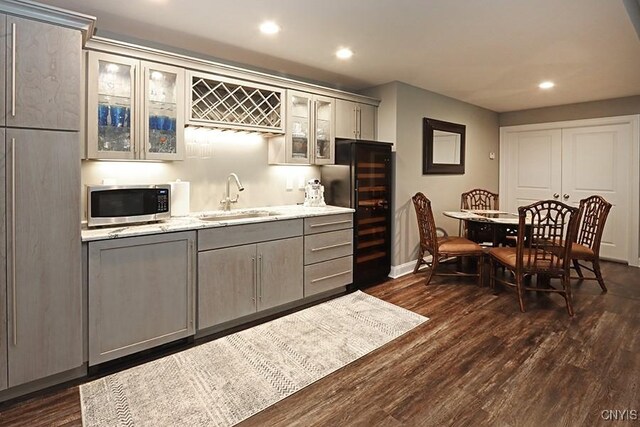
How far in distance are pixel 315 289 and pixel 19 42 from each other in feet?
9.35

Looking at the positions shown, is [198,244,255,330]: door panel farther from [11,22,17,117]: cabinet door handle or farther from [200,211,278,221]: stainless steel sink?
[11,22,17,117]: cabinet door handle

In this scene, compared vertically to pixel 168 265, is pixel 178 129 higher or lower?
higher

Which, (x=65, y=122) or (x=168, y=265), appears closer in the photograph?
(x=65, y=122)

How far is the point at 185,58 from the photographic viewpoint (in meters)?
2.91

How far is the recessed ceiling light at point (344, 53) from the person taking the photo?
3.24m

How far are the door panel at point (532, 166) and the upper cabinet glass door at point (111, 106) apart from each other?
235 inches

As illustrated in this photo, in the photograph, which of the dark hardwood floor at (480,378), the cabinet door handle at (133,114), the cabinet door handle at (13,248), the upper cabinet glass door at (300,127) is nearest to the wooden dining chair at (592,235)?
the dark hardwood floor at (480,378)

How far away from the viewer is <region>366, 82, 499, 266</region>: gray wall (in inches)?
173

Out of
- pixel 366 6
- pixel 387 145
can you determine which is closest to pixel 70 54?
pixel 366 6

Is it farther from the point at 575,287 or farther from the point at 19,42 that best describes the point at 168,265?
the point at 575,287

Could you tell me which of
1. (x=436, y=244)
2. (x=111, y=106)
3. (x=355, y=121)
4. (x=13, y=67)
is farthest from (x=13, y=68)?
(x=436, y=244)

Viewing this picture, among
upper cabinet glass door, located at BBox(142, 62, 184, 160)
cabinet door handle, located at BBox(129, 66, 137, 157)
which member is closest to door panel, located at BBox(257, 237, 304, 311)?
upper cabinet glass door, located at BBox(142, 62, 184, 160)

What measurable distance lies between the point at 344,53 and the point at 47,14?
7.41 ft

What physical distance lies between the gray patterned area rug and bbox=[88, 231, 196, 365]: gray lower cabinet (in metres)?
0.19
